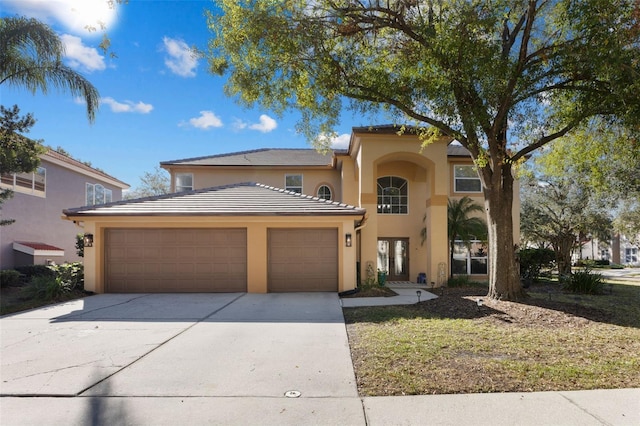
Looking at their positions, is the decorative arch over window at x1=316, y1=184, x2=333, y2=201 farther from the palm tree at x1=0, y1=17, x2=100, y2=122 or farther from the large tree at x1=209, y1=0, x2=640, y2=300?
the palm tree at x1=0, y1=17, x2=100, y2=122

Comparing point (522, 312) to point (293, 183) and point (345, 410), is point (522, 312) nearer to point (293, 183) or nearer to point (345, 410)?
point (345, 410)

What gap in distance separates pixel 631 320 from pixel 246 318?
8257 millimetres

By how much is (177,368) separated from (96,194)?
20.4 meters

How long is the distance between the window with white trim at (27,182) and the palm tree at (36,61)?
16.5 feet

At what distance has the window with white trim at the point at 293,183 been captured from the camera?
713 inches

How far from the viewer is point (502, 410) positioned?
3.58 metres

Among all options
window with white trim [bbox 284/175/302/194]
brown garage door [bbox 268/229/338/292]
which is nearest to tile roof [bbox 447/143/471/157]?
window with white trim [bbox 284/175/302/194]

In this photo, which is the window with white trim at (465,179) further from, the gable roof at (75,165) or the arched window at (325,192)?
the gable roof at (75,165)

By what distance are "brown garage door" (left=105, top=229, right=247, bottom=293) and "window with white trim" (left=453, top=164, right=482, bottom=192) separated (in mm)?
10484

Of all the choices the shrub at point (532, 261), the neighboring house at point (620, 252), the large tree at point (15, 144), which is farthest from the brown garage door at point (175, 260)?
the neighboring house at point (620, 252)

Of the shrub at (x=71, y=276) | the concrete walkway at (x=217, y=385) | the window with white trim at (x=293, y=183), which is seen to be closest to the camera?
the concrete walkway at (x=217, y=385)

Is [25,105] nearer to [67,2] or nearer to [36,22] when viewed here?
[36,22]

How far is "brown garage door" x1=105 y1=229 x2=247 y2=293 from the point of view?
11.8 meters

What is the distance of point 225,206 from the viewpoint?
1202 cm
